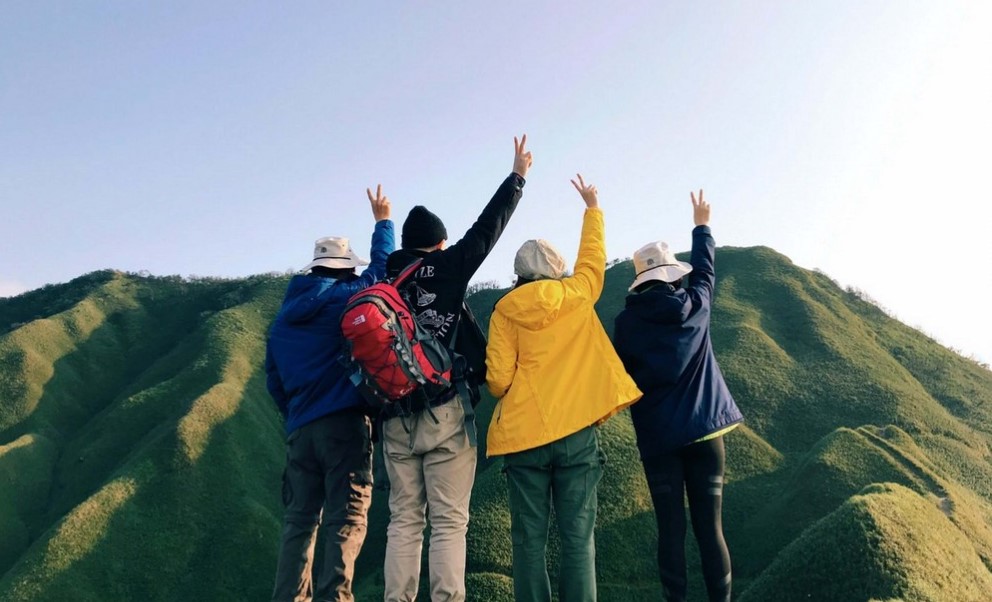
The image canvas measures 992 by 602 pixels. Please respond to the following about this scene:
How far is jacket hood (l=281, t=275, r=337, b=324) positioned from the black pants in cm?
343

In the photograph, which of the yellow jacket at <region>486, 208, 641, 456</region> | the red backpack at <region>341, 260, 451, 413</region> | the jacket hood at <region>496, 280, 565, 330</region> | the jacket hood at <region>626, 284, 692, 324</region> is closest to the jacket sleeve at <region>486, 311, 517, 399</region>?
the yellow jacket at <region>486, 208, 641, 456</region>

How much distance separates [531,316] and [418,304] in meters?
0.97

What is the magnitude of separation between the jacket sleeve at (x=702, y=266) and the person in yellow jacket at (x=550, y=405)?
110 cm

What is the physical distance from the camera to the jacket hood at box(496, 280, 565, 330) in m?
5.96

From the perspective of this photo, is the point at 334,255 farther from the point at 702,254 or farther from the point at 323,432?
the point at 702,254

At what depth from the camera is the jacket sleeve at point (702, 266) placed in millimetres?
6824

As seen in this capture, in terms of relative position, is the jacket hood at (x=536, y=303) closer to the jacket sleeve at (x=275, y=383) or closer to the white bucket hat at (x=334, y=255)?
the white bucket hat at (x=334, y=255)

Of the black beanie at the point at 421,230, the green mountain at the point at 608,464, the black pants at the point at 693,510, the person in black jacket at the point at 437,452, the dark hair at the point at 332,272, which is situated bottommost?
the green mountain at the point at 608,464

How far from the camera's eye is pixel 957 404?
33375 mm

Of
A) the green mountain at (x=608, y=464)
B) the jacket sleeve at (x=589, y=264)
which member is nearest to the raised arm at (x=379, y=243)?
the jacket sleeve at (x=589, y=264)

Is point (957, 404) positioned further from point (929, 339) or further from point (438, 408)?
point (438, 408)

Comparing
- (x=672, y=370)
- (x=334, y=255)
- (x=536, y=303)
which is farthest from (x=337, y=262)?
(x=672, y=370)

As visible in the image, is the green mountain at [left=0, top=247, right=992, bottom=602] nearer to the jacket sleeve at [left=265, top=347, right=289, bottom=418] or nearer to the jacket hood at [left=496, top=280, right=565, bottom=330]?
the jacket hood at [left=496, top=280, right=565, bottom=330]

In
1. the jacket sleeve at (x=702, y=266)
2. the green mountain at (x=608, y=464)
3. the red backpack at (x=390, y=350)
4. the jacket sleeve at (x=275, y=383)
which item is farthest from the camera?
the green mountain at (x=608, y=464)
